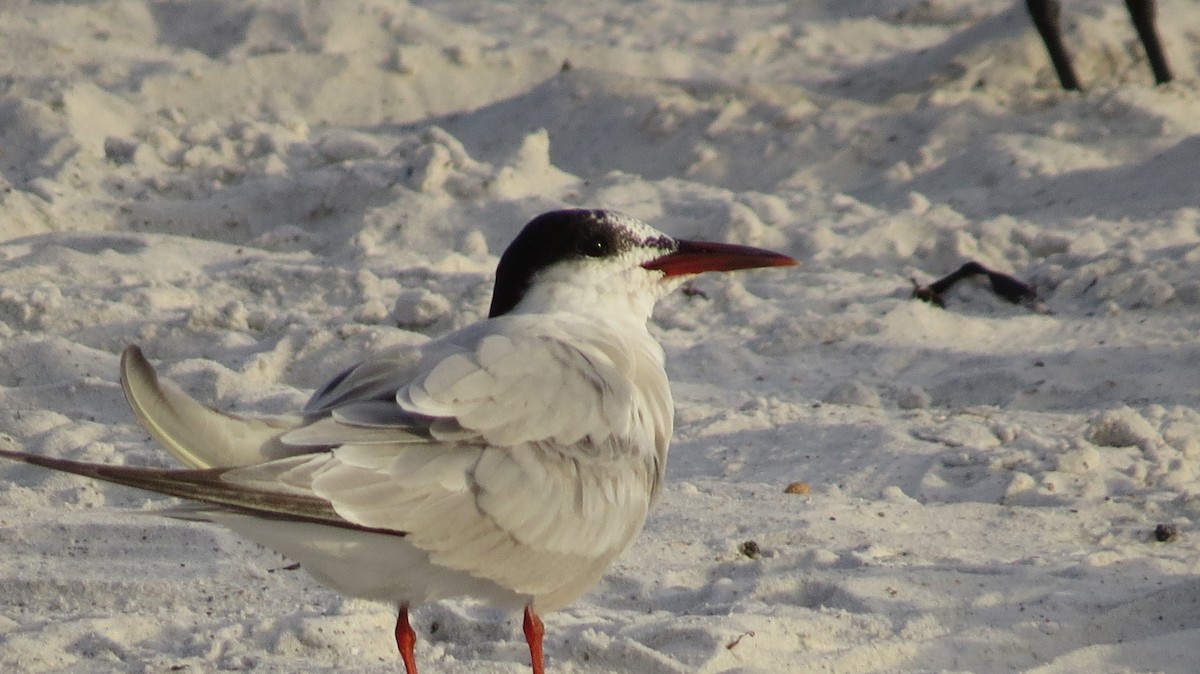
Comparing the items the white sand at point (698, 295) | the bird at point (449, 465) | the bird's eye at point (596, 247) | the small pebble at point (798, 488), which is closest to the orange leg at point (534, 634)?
the bird at point (449, 465)

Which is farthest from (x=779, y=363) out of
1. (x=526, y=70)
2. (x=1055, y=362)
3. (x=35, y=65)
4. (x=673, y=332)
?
(x=35, y=65)

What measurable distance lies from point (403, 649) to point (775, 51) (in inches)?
230

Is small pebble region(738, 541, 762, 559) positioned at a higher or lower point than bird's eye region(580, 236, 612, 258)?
lower

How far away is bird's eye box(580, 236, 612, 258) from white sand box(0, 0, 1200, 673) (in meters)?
0.77

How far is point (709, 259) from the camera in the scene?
14.0 feet

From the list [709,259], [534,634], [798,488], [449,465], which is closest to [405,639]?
[534,634]

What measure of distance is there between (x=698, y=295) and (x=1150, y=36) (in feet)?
8.37

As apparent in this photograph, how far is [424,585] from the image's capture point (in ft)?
11.3

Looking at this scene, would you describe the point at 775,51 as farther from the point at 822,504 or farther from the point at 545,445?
the point at 545,445

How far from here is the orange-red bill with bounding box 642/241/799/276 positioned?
423 cm

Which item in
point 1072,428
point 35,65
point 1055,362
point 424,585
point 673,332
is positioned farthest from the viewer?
point 35,65

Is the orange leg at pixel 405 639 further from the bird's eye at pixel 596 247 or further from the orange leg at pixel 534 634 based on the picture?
the bird's eye at pixel 596 247

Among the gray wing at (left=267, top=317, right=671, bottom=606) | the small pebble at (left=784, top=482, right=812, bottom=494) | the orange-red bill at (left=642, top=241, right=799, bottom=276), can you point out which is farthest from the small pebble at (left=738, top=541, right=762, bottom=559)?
the orange-red bill at (left=642, top=241, right=799, bottom=276)

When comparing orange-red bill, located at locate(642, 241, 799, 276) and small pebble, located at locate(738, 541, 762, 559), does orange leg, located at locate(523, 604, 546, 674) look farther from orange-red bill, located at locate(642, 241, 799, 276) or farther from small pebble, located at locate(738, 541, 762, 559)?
orange-red bill, located at locate(642, 241, 799, 276)
